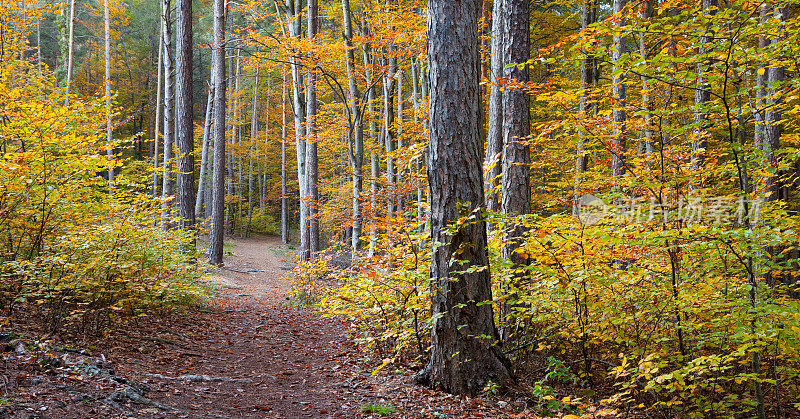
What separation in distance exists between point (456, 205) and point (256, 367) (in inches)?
130

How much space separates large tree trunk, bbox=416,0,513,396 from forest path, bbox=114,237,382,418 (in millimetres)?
1000

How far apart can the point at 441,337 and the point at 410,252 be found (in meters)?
1.27

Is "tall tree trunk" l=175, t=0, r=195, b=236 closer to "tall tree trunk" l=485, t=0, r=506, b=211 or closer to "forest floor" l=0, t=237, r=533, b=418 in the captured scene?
"forest floor" l=0, t=237, r=533, b=418

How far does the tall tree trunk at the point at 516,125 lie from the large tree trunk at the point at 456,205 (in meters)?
1.18

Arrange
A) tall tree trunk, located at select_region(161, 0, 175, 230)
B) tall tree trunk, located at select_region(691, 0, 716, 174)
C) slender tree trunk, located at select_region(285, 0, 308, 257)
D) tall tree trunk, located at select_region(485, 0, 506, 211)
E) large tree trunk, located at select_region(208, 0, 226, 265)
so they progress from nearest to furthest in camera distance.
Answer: tall tree trunk, located at select_region(691, 0, 716, 174), tall tree trunk, located at select_region(485, 0, 506, 211), tall tree trunk, located at select_region(161, 0, 175, 230), slender tree trunk, located at select_region(285, 0, 308, 257), large tree trunk, located at select_region(208, 0, 226, 265)

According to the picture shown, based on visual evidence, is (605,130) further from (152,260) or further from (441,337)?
(152,260)

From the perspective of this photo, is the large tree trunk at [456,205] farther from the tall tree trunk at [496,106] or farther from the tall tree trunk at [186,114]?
the tall tree trunk at [186,114]

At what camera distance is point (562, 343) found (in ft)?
16.3

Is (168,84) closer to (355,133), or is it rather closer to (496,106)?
A: (355,133)

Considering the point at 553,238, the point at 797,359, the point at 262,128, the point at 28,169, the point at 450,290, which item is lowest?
the point at 797,359

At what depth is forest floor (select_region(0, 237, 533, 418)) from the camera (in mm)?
3400

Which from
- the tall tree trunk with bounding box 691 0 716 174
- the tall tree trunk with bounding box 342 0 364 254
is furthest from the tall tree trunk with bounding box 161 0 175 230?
the tall tree trunk with bounding box 691 0 716 174

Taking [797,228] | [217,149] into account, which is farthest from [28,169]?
[217,149]

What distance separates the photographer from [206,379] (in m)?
4.62
